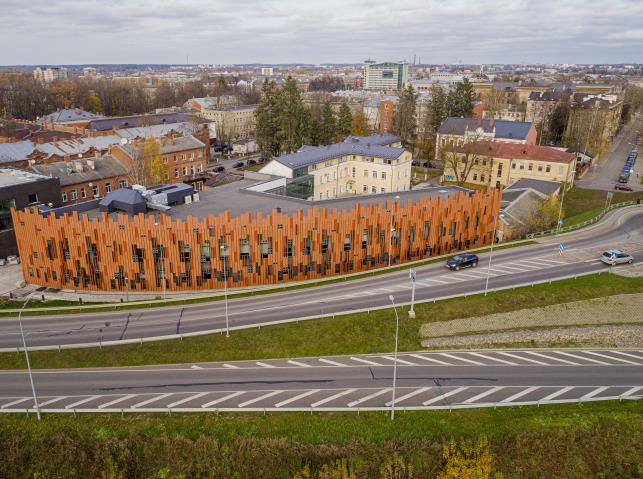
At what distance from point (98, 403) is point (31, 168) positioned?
177ft

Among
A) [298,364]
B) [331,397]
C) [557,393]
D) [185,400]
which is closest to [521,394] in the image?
[557,393]

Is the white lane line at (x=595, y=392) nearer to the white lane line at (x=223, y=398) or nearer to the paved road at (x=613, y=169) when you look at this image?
the white lane line at (x=223, y=398)

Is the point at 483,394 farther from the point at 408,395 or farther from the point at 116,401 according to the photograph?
the point at 116,401

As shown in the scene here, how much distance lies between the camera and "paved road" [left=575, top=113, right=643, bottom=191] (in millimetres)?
93938

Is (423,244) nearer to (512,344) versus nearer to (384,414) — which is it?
(512,344)

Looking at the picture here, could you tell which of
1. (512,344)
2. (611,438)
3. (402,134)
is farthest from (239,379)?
(402,134)

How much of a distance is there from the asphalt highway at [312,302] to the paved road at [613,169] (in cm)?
4200

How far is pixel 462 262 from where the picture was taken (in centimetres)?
5166

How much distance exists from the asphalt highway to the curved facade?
4.65 metres

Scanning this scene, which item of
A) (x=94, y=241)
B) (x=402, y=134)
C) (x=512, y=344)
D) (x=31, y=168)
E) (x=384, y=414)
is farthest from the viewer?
(x=402, y=134)

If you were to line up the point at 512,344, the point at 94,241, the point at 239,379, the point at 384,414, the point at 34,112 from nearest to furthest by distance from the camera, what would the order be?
the point at 384,414
the point at 239,379
the point at 512,344
the point at 94,241
the point at 34,112

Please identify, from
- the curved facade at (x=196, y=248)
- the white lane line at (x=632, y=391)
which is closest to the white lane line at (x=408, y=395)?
the white lane line at (x=632, y=391)

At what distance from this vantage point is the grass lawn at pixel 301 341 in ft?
123

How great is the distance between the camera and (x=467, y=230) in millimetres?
61094
